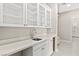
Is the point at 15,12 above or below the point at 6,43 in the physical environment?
above

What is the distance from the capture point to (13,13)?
74.9 inches

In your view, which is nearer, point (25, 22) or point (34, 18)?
point (25, 22)

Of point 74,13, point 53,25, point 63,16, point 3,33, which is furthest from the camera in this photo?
point 63,16

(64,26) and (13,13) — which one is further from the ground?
(13,13)

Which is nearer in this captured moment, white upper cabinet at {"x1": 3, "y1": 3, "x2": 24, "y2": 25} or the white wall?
white upper cabinet at {"x1": 3, "y1": 3, "x2": 24, "y2": 25}

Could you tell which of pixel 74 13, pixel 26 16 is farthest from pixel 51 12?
pixel 26 16

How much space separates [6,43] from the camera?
77.4 inches

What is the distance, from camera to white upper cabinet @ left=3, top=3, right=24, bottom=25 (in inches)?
65.3

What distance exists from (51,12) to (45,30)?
3.41ft

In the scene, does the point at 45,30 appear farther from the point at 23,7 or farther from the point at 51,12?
the point at 23,7

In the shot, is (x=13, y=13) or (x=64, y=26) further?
(x=64, y=26)

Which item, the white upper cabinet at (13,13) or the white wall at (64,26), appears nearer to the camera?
the white upper cabinet at (13,13)

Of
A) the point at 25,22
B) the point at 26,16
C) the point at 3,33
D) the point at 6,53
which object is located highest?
the point at 26,16

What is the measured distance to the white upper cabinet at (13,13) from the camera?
1.66 metres
